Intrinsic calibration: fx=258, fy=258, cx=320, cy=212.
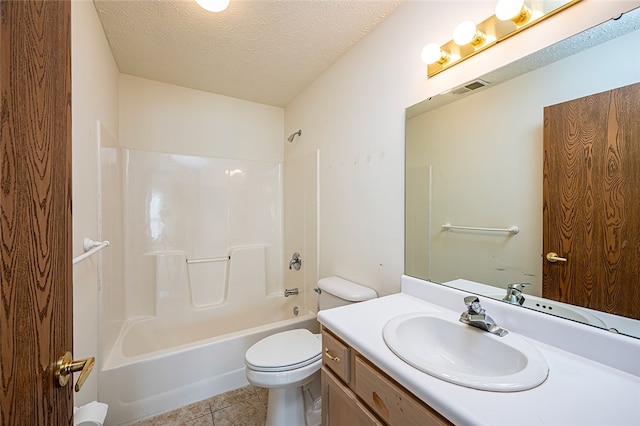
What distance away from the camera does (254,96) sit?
2424mm

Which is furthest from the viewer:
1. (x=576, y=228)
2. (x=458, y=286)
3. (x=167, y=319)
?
(x=167, y=319)

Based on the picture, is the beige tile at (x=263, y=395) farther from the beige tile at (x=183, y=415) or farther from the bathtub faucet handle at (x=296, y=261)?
the bathtub faucet handle at (x=296, y=261)

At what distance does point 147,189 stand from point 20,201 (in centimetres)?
198

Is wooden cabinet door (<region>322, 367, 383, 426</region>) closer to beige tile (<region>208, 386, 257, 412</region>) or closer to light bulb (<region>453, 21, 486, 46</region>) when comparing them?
beige tile (<region>208, 386, 257, 412</region>)

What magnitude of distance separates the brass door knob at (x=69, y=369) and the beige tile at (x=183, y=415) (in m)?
1.33

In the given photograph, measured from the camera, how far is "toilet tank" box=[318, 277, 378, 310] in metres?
1.48

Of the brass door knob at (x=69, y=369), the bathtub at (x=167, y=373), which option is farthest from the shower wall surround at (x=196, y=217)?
the brass door knob at (x=69, y=369)

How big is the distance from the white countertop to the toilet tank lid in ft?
1.92

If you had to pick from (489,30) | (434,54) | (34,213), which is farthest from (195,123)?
(489,30)

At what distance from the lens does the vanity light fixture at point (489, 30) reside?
0.87m

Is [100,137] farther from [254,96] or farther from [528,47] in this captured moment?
[528,47]

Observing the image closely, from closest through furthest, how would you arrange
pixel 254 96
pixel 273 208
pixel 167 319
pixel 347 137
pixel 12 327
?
pixel 12 327 < pixel 347 137 < pixel 167 319 < pixel 254 96 < pixel 273 208

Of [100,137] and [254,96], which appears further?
[254,96]

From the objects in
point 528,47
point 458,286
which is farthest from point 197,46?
point 458,286
